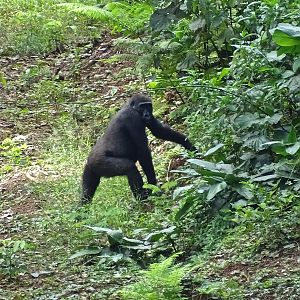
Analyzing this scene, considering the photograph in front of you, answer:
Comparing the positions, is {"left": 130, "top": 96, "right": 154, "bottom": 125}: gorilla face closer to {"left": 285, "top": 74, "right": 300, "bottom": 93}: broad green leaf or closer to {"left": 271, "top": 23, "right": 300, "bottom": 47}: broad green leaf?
{"left": 285, "top": 74, "right": 300, "bottom": 93}: broad green leaf

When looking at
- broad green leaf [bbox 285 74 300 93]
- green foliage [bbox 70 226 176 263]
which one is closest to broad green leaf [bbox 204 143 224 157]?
green foliage [bbox 70 226 176 263]

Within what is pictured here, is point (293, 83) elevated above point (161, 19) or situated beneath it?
elevated above

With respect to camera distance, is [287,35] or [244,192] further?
[244,192]

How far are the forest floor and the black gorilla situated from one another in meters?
0.22

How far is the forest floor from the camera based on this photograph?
17.1 feet

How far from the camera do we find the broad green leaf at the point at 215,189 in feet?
19.5

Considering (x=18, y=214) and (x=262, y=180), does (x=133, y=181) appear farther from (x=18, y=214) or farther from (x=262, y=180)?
(x=262, y=180)

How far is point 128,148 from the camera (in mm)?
8773

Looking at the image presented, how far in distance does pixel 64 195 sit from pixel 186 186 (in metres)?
2.28

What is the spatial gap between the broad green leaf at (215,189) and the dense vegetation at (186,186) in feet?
0.08

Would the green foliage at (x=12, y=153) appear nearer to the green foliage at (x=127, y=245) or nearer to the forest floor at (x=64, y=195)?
the forest floor at (x=64, y=195)

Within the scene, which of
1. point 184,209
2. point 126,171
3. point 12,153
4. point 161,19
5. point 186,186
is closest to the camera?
point 184,209

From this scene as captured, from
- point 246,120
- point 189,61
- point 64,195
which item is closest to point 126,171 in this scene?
point 64,195

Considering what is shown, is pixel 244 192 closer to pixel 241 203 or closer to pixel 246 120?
pixel 241 203
